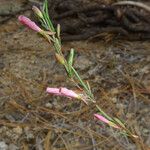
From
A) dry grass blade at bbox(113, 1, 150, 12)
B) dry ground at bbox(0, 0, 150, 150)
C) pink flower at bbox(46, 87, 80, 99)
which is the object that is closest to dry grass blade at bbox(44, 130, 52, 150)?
dry ground at bbox(0, 0, 150, 150)

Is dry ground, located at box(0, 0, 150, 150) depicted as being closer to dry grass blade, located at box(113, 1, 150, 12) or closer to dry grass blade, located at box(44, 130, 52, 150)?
dry grass blade, located at box(44, 130, 52, 150)

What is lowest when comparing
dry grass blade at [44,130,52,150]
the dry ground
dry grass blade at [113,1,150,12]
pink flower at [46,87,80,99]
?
dry grass blade at [44,130,52,150]

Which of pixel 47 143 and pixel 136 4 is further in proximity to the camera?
pixel 136 4

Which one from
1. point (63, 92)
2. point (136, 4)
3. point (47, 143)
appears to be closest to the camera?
point (63, 92)

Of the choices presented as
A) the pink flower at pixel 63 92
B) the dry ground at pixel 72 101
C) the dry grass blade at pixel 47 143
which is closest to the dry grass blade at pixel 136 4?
the dry ground at pixel 72 101

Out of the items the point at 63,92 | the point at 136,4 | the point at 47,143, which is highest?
the point at 63,92

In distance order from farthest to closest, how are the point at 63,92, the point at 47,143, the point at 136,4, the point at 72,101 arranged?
the point at 136,4 < the point at 72,101 < the point at 47,143 < the point at 63,92

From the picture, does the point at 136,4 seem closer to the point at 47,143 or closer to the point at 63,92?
the point at 47,143

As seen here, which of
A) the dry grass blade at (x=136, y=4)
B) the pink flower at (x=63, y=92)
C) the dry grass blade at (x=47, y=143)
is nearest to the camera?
the pink flower at (x=63, y=92)

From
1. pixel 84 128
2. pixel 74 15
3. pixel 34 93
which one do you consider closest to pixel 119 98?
pixel 84 128

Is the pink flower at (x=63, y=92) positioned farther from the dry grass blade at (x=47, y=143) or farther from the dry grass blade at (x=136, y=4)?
the dry grass blade at (x=136, y=4)

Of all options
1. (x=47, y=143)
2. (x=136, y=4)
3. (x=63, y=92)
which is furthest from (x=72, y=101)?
(x=63, y=92)

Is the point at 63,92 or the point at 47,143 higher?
Result: the point at 63,92
